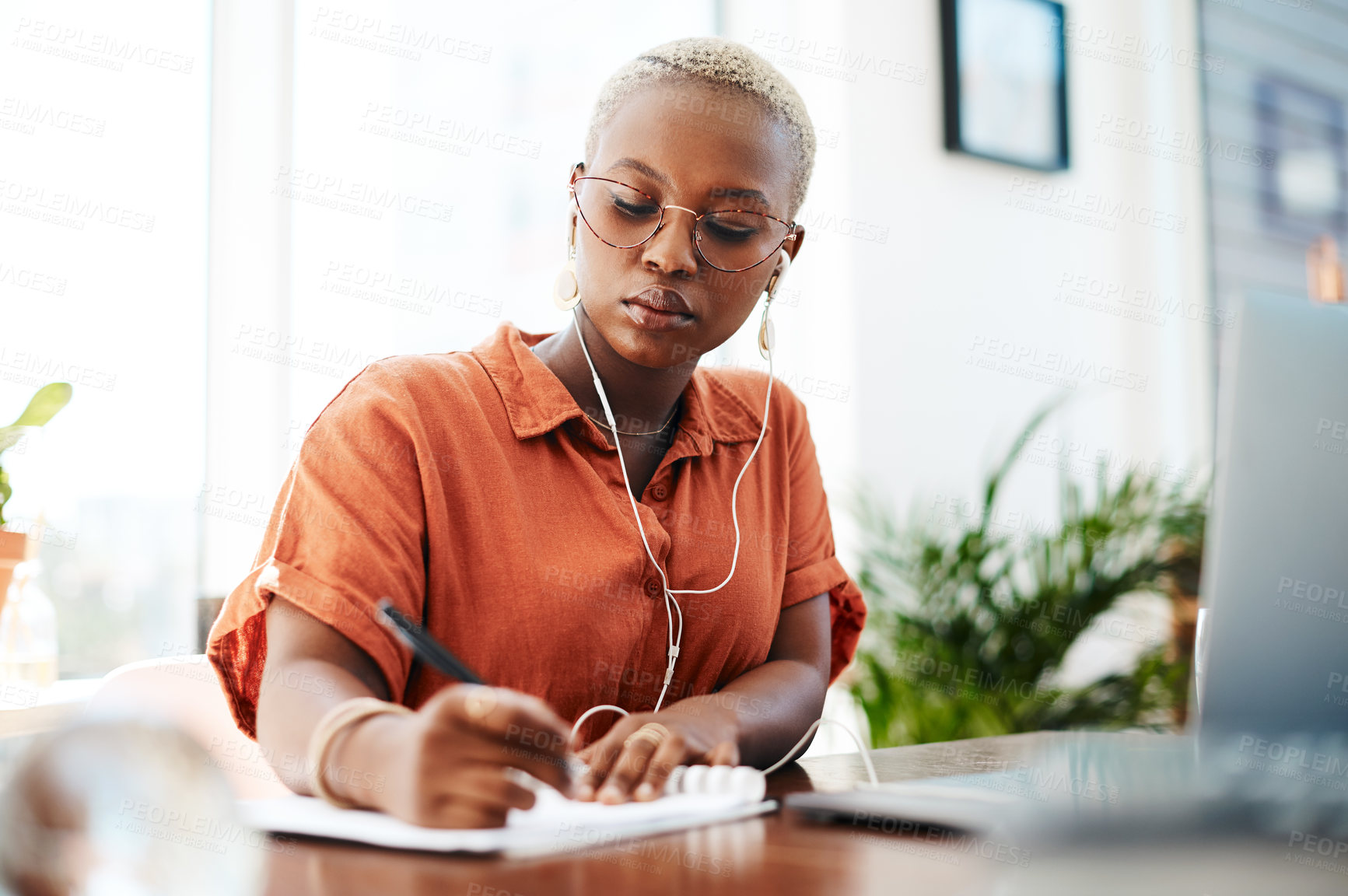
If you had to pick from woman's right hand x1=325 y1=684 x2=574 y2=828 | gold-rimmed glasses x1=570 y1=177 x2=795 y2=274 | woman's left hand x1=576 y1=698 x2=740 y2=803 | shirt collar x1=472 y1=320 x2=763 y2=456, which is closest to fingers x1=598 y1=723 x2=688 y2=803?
woman's left hand x1=576 y1=698 x2=740 y2=803

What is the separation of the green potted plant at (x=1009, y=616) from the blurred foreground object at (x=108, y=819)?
2212mm

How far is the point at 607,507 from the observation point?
45.1 inches

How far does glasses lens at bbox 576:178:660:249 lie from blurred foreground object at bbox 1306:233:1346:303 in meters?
2.64

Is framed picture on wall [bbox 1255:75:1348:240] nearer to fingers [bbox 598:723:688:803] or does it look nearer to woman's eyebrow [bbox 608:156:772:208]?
woman's eyebrow [bbox 608:156:772:208]

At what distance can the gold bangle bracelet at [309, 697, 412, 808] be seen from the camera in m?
0.70

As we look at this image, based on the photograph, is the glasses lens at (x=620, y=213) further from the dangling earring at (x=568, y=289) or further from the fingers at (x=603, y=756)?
the fingers at (x=603, y=756)

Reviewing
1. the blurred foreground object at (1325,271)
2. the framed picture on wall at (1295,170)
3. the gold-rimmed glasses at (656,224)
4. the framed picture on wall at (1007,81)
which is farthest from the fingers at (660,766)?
the framed picture on wall at (1295,170)

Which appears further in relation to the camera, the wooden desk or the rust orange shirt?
the rust orange shirt

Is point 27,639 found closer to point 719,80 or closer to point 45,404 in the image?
point 45,404

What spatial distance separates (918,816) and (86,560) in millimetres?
1705

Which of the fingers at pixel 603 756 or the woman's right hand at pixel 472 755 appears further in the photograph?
the fingers at pixel 603 756

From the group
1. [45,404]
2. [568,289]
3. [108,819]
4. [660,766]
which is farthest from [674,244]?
[45,404]

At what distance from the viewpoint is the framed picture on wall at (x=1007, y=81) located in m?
2.89

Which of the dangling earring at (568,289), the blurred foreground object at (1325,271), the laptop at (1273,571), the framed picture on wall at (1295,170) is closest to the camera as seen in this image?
the laptop at (1273,571)
